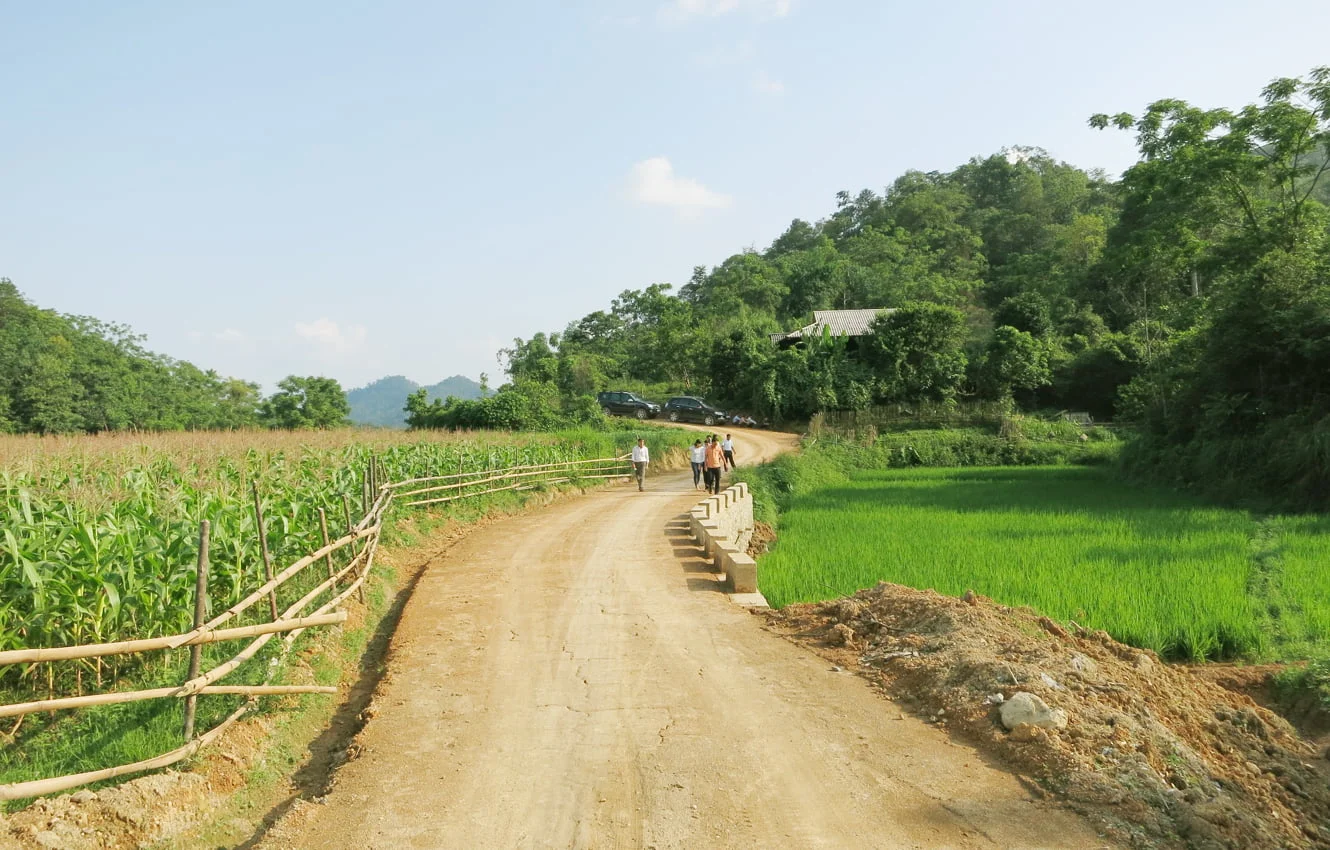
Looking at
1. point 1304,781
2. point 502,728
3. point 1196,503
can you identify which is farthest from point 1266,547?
point 502,728

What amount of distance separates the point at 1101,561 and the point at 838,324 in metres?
36.7

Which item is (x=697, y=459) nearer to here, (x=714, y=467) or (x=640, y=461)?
(x=640, y=461)

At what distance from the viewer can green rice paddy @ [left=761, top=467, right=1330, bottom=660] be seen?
906cm

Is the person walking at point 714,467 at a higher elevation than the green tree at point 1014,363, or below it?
below

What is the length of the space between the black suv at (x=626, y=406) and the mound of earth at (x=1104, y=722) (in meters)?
35.7

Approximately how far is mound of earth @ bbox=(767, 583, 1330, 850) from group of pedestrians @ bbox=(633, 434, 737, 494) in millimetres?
12580

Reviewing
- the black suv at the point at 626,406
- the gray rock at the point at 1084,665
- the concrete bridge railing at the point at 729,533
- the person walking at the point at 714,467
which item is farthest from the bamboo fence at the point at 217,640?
the black suv at the point at 626,406

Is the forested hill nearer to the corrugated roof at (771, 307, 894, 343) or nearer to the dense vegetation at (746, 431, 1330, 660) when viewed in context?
the dense vegetation at (746, 431, 1330, 660)

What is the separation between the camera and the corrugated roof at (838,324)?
1785 inches

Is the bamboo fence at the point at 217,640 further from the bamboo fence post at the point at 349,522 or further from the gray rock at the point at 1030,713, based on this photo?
the gray rock at the point at 1030,713

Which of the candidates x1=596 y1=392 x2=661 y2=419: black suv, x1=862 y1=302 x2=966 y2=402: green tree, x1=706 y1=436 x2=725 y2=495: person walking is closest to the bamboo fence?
x1=706 y1=436 x2=725 y2=495: person walking

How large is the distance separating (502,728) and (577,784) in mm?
1156

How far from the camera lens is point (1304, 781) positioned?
231 inches

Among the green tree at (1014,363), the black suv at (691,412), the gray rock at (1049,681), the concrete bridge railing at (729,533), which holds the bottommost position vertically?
the gray rock at (1049,681)
